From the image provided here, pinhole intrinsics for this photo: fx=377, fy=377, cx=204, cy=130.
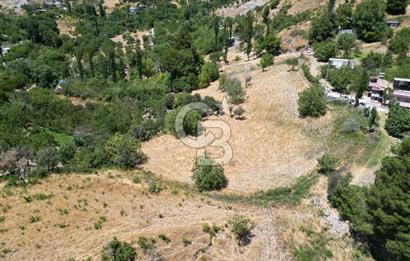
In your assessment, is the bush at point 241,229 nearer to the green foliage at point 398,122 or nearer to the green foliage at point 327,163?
the green foliage at point 327,163

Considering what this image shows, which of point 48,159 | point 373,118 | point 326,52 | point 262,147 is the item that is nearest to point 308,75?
Answer: point 326,52

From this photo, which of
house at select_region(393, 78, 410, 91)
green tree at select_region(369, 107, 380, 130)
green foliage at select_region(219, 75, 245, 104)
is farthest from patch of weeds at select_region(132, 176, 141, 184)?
house at select_region(393, 78, 410, 91)

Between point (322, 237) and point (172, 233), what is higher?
point (172, 233)

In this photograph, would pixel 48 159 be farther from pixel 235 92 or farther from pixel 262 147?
pixel 235 92

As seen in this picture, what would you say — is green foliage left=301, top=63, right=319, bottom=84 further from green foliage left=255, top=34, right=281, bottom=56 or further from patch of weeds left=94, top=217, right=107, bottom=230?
patch of weeds left=94, top=217, right=107, bottom=230

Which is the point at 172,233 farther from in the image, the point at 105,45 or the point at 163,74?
the point at 105,45

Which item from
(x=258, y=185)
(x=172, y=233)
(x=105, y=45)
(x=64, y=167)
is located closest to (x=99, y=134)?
(x=64, y=167)

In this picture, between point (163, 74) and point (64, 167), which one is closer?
point (64, 167)
